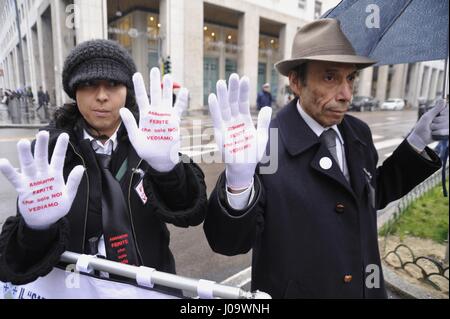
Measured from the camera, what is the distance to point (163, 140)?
116cm

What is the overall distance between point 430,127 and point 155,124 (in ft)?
4.33

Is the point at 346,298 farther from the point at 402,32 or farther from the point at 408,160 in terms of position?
the point at 402,32

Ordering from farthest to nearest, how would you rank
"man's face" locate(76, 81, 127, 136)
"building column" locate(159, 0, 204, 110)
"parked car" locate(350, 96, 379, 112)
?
"parked car" locate(350, 96, 379, 112)
"building column" locate(159, 0, 204, 110)
"man's face" locate(76, 81, 127, 136)

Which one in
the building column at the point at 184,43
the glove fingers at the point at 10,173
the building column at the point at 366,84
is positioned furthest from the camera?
the building column at the point at 366,84

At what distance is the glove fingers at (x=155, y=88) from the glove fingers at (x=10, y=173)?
1.64 ft

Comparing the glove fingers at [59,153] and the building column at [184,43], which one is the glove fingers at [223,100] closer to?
the glove fingers at [59,153]

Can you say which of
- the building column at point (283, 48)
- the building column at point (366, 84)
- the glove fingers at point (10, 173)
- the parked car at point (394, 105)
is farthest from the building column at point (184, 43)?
the building column at point (366, 84)

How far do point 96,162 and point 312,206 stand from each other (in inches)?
37.7

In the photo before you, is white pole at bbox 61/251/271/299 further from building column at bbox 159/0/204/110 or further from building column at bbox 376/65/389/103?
building column at bbox 376/65/389/103

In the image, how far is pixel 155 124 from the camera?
3.76 feet

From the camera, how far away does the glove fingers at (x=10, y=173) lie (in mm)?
932

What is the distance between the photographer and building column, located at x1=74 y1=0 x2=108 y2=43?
61.6 inches

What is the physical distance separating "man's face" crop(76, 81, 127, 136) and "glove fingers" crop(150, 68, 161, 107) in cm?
36

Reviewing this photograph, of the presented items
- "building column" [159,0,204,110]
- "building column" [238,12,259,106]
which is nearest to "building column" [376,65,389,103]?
"building column" [238,12,259,106]
